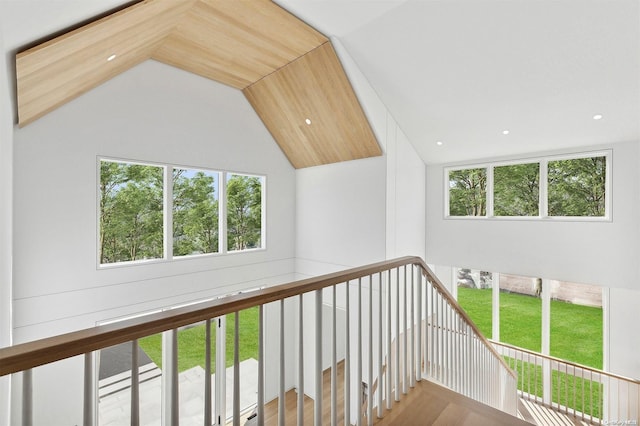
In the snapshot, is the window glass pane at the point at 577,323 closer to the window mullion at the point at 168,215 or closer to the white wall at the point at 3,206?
the window mullion at the point at 168,215

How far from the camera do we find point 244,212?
590 centimetres

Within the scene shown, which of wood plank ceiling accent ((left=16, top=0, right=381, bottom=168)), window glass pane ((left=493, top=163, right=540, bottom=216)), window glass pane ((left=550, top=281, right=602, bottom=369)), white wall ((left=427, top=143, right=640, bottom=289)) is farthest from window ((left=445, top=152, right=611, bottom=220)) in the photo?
wood plank ceiling accent ((left=16, top=0, right=381, bottom=168))

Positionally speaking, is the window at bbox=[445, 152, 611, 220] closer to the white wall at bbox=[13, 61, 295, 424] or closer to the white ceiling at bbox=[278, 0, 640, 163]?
the white ceiling at bbox=[278, 0, 640, 163]

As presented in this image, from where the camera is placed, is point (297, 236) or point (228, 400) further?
point (297, 236)

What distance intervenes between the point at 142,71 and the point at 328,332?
5.38 m

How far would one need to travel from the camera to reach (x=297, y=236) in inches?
262

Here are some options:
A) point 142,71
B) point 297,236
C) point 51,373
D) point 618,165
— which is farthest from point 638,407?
point 142,71

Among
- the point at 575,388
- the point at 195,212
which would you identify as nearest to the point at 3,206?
the point at 195,212

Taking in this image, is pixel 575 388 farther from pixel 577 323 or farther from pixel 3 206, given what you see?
pixel 3 206

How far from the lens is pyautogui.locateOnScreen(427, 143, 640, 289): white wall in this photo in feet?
13.9

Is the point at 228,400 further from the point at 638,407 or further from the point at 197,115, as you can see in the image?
the point at 638,407

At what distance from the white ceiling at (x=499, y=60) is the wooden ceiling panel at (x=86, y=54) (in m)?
0.15

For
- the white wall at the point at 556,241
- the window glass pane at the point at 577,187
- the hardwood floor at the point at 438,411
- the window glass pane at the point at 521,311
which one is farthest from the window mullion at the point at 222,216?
the window glass pane at the point at 577,187

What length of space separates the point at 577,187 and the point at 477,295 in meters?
2.59
